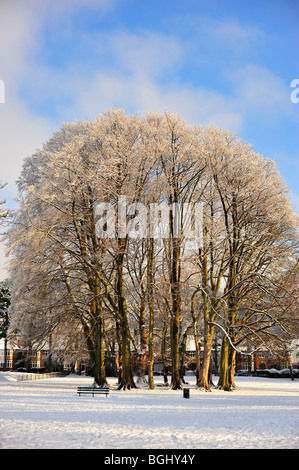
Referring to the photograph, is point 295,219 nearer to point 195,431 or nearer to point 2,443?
point 195,431

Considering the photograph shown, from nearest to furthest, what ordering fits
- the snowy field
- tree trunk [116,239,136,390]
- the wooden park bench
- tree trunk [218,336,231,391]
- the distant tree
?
1. the snowy field
2. the wooden park bench
3. tree trunk [116,239,136,390]
4. tree trunk [218,336,231,391]
5. the distant tree

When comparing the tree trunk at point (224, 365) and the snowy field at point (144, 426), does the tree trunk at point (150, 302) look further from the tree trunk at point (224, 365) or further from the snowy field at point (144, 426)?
the snowy field at point (144, 426)

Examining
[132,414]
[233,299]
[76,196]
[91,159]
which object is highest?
[91,159]

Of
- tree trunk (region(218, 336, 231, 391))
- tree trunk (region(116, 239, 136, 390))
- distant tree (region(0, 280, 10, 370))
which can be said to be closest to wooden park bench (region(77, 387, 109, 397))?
tree trunk (region(116, 239, 136, 390))

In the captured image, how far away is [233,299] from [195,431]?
67.6 ft

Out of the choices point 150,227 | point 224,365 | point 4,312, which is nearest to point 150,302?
point 150,227

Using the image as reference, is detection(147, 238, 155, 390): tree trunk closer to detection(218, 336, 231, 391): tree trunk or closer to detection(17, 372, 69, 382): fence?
detection(218, 336, 231, 391): tree trunk

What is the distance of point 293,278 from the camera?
34219mm

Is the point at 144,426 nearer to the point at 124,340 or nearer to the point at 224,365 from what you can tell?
the point at 124,340

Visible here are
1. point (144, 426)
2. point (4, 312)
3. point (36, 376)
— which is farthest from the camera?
point (4, 312)

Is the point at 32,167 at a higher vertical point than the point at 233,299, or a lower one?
higher

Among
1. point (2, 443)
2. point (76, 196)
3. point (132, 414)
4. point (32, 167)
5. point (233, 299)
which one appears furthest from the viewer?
point (32, 167)
